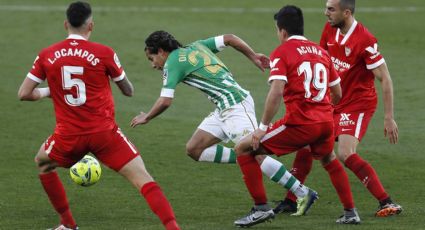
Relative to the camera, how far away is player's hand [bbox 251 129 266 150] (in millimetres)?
10391

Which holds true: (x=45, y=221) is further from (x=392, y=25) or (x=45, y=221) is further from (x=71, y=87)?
(x=392, y=25)

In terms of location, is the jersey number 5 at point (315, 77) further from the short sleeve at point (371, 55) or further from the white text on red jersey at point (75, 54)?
the white text on red jersey at point (75, 54)

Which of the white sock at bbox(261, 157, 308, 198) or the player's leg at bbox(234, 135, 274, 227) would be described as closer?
the player's leg at bbox(234, 135, 274, 227)

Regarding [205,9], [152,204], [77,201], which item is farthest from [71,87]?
[205,9]

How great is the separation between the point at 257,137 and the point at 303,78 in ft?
2.49

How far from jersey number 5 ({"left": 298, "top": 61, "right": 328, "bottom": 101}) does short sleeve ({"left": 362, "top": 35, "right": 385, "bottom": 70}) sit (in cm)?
121

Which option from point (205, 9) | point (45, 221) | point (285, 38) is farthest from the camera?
point (205, 9)

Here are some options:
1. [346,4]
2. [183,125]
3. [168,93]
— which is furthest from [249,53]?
[183,125]

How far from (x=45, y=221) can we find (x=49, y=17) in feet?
62.0

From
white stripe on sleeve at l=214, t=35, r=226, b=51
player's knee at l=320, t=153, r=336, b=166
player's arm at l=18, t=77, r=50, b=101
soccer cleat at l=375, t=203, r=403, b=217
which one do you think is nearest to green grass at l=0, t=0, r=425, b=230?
soccer cleat at l=375, t=203, r=403, b=217

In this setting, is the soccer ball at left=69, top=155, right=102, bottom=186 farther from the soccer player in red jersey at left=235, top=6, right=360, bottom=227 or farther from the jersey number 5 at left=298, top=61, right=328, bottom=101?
the jersey number 5 at left=298, top=61, right=328, bottom=101

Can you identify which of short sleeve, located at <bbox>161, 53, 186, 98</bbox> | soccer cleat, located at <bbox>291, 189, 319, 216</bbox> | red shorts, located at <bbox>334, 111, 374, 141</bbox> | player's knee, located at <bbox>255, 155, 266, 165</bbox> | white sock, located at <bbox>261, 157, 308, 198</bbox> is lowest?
soccer cleat, located at <bbox>291, 189, 319, 216</bbox>

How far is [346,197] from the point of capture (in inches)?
425

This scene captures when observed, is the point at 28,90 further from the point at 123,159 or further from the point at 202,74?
the point at 202,74
